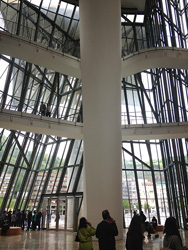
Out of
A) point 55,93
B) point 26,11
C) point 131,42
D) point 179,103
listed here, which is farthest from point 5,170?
point 131,42

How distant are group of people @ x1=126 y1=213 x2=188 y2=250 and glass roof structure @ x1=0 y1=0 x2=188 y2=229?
19455 millimetres

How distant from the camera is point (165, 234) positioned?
525cm

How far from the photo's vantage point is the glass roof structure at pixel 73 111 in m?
24.6

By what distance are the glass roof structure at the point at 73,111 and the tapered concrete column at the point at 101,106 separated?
30.0 feet

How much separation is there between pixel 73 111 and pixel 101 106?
14.3 meters

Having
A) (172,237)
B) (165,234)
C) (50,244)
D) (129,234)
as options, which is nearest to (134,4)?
(50,244)

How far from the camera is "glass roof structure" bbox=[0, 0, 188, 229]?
24594 mm

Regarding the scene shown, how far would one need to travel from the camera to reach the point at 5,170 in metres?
24.7

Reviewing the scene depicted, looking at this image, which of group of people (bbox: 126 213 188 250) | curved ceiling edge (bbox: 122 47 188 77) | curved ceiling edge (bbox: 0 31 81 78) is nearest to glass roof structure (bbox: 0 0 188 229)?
curved ceiling edge (bbox: 0 31 81 78)

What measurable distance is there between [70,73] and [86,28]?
4227 mm

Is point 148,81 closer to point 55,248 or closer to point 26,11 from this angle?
point 26,11

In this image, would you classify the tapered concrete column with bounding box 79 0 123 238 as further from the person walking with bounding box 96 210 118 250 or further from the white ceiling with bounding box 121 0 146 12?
the white ceiling with bounding box 121 0 146 12

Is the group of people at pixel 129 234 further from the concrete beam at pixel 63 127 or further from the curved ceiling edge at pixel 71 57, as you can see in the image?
the curved ceiling edge at pixel 71 57

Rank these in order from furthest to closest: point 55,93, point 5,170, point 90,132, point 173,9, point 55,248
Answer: point 55,93 → point 173,9 → point 5,170 → point 90,132 → point 55,248
